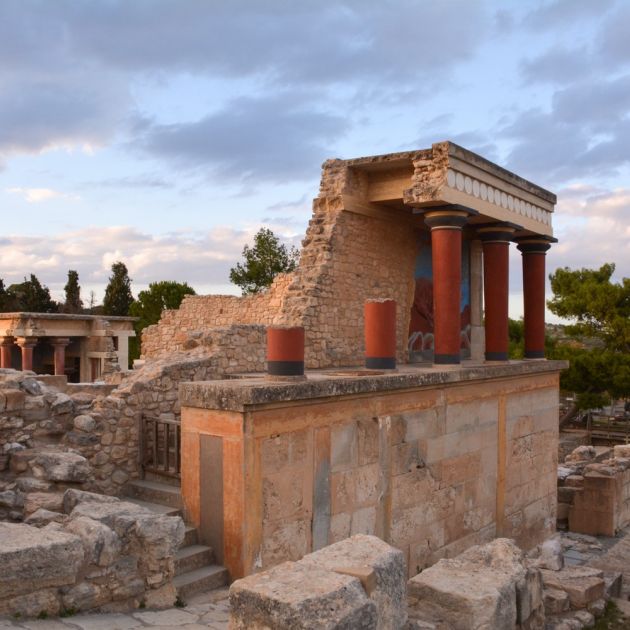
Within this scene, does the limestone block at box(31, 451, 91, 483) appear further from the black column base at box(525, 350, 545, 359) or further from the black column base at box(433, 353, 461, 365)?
the black column base at box(525, 350, 545, 359)

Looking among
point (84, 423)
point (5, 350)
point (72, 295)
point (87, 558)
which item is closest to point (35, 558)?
point (87, 558)

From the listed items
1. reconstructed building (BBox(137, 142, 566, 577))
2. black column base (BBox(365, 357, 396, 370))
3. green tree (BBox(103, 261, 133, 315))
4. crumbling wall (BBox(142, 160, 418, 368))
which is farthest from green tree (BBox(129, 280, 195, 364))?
black column base (BBox(365, 357, 396, 370))

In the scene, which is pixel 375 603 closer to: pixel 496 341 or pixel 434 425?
pixel 434 425

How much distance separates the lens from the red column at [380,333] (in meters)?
8.45

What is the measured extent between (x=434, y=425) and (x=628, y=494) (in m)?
7.36

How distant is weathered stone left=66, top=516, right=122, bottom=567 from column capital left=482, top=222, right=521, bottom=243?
9010 millimetres

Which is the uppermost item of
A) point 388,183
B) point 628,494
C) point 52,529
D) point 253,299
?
point 388,183

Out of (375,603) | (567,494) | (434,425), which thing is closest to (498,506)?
(434,425)

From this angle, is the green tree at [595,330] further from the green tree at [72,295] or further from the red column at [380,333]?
the green tree at [72,295]

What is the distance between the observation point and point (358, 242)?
11.3 metres

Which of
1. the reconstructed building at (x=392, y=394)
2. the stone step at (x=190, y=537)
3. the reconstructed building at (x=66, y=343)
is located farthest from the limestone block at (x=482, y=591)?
the reconstructed building at (x=66, y=343)

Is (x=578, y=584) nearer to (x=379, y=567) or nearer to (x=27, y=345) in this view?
(x=379, y=567)

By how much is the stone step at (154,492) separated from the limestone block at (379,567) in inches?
109

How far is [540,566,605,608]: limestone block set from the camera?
7.94 m
